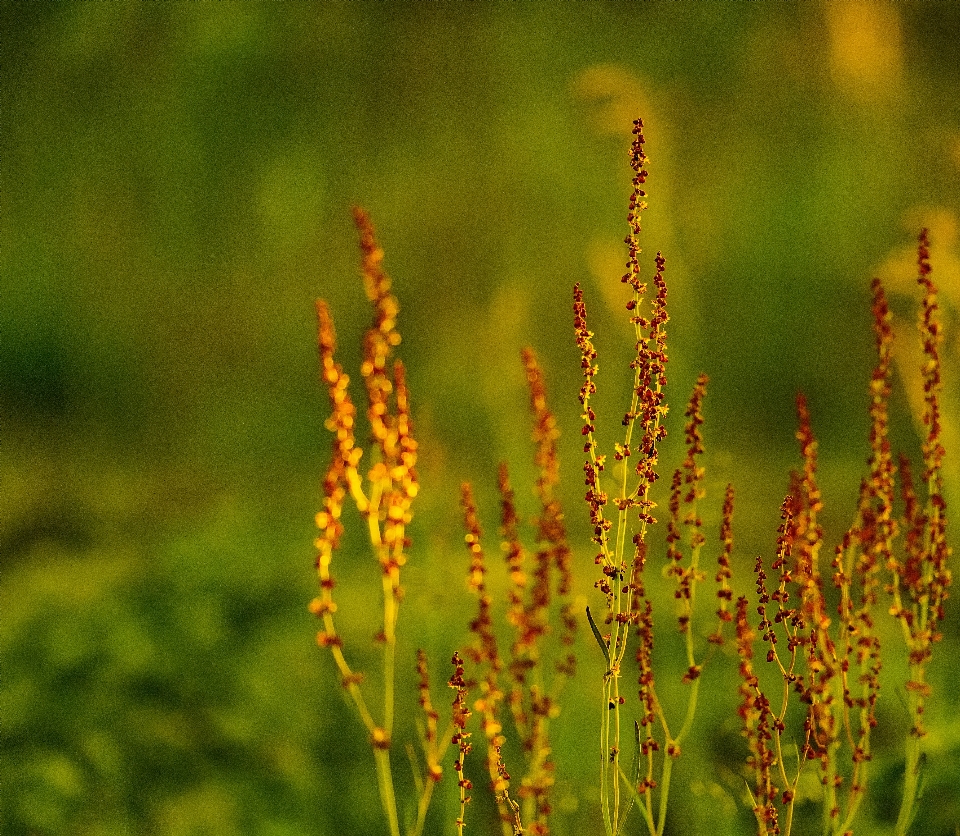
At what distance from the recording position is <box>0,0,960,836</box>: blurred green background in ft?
6.34

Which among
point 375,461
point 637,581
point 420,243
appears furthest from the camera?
point 420,243

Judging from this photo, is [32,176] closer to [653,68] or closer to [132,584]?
[132,584]

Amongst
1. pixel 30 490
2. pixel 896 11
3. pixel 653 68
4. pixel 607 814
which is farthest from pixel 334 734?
pixel 896 11

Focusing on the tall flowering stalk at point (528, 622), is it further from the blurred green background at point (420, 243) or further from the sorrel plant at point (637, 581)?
the blurred green background at point (420, 243)

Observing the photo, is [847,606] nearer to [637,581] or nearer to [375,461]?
[637,581]

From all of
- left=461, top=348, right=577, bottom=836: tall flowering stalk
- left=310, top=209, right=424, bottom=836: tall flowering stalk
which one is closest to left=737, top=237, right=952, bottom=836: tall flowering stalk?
left=461, top=348, right=577, bottom=836: tall flowering stalk

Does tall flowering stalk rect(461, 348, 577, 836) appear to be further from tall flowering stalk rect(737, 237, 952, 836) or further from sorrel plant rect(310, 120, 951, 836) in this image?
tall flowering stalk rect(737, 237, 952, 836)

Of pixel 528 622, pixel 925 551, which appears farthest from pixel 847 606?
pixel 528 622

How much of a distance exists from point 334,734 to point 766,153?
4.80 feet

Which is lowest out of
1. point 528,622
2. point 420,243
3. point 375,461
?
point 528,622

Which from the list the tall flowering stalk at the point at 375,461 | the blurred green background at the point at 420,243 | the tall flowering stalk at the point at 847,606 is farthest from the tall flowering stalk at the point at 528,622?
the blurred green background at the point at 420,243

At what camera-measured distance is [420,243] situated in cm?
207

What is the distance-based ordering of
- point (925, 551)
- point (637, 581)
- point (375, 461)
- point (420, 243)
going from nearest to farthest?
1. point (375, 461)
2. point (637, 581)
3. point (925, 551)
4. point (420, 243)

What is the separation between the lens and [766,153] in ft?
6.84
